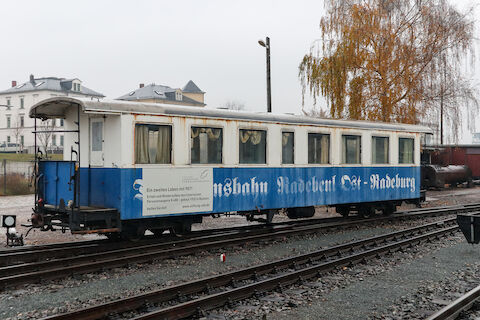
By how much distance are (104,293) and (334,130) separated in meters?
8.27

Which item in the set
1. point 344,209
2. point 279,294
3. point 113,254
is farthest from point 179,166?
point 344,209

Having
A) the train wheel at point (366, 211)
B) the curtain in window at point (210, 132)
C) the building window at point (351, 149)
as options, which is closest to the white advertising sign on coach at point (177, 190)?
the curtain in window at point (210, 132)

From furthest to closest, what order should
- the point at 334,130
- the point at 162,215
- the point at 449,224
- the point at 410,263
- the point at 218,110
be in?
the point at 449,224
the point at 334,130
the point at 218,110
the point at 162,215
the point at 410,263

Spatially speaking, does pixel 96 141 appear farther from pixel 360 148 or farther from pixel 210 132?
pixel 360 148

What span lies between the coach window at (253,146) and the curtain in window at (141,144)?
95.3 inches

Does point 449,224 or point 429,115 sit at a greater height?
point 429,115

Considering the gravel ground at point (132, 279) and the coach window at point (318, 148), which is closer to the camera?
the gravel ground at point (132, 279)

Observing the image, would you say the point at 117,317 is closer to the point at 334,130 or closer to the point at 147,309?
the point at 147,309

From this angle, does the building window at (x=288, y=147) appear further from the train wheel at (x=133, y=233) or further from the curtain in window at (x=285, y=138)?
the train wheel at (x=133, y=233)

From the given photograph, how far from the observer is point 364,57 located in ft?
73.8

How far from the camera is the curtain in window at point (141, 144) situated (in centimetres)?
1001

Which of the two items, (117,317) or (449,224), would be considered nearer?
(117,317)

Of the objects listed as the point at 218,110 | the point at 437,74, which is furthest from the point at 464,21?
the point at 218,110

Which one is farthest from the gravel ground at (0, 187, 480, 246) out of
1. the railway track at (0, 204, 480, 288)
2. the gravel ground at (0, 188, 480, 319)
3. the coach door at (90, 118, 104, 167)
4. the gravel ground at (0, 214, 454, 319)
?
the gravel ground at (0, 188, 480, 319)
